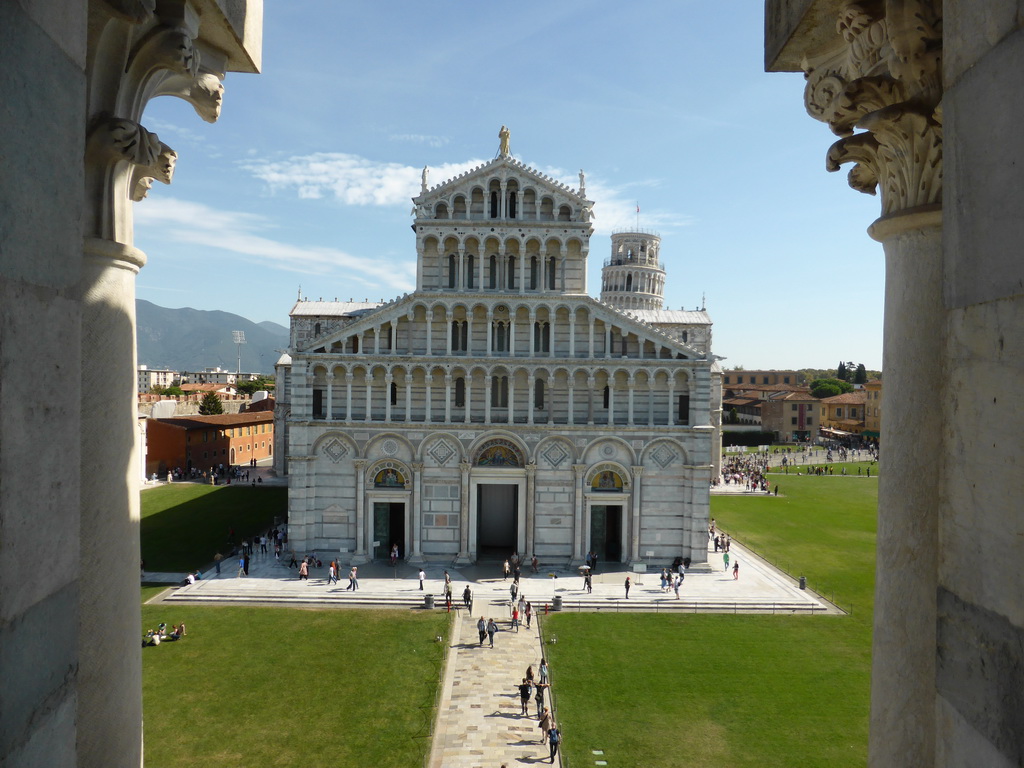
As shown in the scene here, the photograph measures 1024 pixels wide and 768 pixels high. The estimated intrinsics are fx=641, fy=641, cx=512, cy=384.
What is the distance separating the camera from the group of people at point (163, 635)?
71.9ft

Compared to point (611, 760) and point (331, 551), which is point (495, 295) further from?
point (611, 760)

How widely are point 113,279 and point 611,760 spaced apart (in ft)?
49.8

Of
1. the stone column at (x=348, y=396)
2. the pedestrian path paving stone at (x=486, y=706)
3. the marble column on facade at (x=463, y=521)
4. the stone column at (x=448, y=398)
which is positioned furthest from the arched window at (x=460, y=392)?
the pedestrian path paving stone at (x=486, y=706)

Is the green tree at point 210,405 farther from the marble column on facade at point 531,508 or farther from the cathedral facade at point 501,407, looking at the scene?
the marble column on facade at point 531,508

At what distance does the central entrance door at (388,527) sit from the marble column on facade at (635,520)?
442 inches

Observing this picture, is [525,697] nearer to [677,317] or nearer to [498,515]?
[498,515]

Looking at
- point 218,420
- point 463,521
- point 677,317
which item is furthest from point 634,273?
point 463,521

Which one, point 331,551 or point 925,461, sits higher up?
point 925,461

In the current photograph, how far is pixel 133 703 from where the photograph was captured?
5.06 meters

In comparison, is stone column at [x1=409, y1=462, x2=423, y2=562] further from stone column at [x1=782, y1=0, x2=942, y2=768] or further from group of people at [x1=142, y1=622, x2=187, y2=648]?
stone column at [x1=782, y1=0, x2=942, y2=768]

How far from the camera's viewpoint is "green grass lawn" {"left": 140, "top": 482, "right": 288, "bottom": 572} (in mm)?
32438

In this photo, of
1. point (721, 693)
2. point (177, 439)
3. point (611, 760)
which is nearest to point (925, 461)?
point (611, 760)

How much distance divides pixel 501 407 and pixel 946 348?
2831 cm

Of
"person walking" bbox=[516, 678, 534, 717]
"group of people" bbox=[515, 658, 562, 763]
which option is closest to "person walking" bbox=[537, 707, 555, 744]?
"group of people" bbox=[515, 658, 562, 763]
